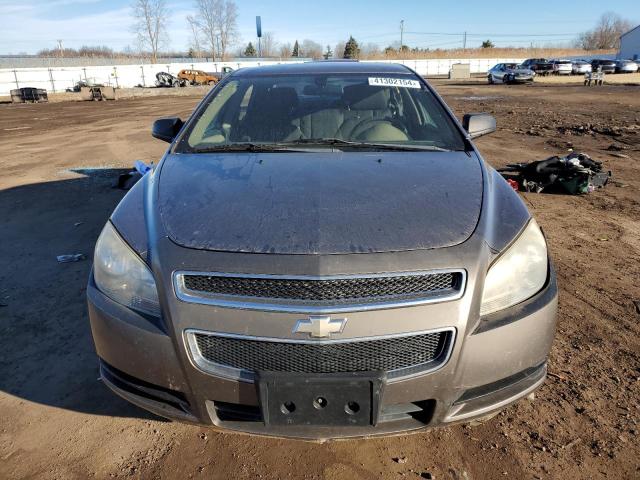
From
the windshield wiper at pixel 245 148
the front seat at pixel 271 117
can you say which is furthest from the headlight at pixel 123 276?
the front seat at pixel 271 117

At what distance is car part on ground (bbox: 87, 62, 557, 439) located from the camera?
1.68 meters

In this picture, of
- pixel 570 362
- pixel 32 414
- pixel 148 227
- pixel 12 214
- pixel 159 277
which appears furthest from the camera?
pixel 12 214

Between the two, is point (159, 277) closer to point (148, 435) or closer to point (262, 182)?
point (262, 182)

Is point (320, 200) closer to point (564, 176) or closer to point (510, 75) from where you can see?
point (564, 176)

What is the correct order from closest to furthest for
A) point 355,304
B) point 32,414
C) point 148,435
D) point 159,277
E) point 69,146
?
point 355,304 → point 159,277 → point 148,435 → point 32,414 → point 69,146

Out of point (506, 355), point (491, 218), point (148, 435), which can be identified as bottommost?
point (148, 435)

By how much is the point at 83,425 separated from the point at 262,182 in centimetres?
147

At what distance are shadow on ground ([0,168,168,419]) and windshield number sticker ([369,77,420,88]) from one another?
8.33ft

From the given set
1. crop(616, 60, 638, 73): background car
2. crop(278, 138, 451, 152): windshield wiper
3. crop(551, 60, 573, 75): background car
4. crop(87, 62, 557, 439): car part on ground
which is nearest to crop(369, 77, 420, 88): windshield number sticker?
crop(278, 138, 451, 152): windshield wiper

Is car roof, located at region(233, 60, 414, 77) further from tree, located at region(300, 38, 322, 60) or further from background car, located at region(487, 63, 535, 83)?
tree, located at region(300, 38, 322, 60)

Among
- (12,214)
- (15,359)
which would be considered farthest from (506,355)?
(12,214)

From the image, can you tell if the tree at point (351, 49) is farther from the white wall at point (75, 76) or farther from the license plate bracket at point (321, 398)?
the license plate bracket at point (321, 398)

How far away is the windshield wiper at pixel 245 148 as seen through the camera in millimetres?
2818

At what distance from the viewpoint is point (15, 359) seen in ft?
9.53
